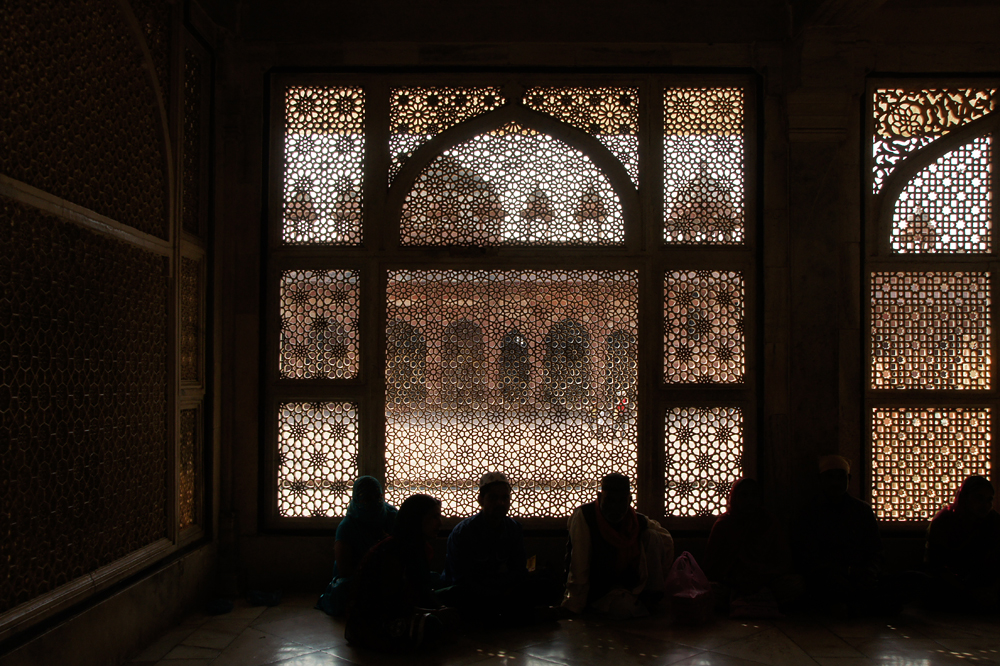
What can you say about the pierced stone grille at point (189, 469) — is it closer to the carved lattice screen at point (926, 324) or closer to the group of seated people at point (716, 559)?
the group of seated people at point (716, 559)

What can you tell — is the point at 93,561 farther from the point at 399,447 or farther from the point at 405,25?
the point at 405,25

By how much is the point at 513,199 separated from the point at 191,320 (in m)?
1.82

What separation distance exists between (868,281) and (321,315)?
3.03m

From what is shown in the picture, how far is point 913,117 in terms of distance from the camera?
418 centimetres

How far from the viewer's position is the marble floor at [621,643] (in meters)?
3.03

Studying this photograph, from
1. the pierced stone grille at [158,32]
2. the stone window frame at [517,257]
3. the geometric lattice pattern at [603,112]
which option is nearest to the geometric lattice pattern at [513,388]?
the stone window frame at [517,257]

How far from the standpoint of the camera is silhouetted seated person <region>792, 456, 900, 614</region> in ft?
11.7

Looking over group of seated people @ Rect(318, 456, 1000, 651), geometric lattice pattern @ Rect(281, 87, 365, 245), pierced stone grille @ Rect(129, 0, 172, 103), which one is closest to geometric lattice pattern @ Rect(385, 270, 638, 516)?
group of seated people @ Rect(318, 456, 1000, 651)

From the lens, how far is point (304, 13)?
413 centimetres

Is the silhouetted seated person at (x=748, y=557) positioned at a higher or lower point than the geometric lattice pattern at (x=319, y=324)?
lower

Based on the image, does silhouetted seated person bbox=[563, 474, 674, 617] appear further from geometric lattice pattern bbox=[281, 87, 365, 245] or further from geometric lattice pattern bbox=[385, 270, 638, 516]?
geometric lattice pattern bbox=[281, 87, 365, 245]

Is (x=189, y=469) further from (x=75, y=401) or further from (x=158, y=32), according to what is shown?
(x=158, y=32)

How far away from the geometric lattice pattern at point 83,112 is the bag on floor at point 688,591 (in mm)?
2949

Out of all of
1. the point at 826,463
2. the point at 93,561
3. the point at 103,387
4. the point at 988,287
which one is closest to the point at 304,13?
the point at 103,387
